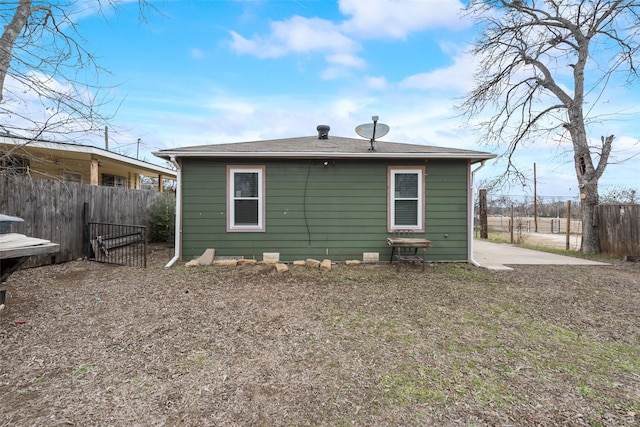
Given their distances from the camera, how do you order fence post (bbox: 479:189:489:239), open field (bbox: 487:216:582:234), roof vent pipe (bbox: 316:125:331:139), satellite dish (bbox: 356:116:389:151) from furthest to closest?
open field (bbox: 487:216:582:234) < fence post (bbox: 479:189:489:239) < roof vent pipe (bbox: 316:125:331:139) < satellite dish (bbox: 356:116:389:151)

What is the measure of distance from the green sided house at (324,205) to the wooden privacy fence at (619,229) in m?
4.42

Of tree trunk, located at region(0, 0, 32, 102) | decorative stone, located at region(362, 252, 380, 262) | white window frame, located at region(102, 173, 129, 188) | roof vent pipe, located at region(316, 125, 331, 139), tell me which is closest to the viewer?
tree trunk, located at region(0, 0, 32, 102)

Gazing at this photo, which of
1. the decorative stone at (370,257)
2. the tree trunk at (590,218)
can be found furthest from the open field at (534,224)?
the decorative stone at (370,257)

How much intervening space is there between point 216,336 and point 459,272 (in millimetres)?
4896

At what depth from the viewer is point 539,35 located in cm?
874

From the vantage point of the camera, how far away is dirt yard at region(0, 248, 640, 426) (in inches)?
73.0

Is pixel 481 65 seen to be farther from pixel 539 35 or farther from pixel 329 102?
pixel 329 102

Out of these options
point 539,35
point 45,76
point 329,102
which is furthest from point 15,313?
point 539,35

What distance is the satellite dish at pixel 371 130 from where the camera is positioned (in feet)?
21.2

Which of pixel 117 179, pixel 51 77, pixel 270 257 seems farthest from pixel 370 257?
pixel 117 179

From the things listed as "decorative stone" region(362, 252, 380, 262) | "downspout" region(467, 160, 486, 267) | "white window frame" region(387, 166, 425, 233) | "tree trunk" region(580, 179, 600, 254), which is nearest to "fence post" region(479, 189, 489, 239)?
"tree trunk" region(580, 179, 600, 254)

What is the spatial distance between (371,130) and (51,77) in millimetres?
5443

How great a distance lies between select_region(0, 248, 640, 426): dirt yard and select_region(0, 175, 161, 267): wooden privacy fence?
4.15ft

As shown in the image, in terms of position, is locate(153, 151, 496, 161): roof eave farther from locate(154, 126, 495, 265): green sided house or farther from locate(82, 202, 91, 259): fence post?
locate(82, 202, 91, 259): fence post
